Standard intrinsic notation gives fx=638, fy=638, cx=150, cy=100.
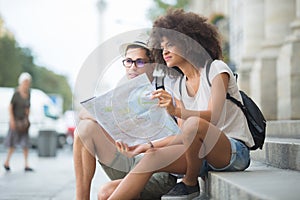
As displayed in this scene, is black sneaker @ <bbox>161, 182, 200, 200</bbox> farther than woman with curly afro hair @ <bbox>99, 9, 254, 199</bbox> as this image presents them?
Yes

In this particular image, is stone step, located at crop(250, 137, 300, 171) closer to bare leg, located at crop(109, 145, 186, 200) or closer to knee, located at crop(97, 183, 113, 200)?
bare leg, located at crop(109, 145, 186, 200)

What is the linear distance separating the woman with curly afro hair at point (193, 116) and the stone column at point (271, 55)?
1020cm

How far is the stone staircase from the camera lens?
3685 millimetres

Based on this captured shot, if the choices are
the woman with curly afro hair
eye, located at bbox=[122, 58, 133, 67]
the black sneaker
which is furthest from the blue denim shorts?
eye, located at bbox=[122, 58, 133, 67]

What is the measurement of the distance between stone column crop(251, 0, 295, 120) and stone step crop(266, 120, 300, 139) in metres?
6.21

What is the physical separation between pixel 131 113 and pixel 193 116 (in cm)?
56

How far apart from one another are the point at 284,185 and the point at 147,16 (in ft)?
137

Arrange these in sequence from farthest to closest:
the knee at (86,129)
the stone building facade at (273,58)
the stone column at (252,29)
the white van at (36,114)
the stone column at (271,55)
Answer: the white van at (36,114)
the stone column at (252,29)
the stone column at (271,55)
the stone building facade at (273,58)
the knee at (86,129)

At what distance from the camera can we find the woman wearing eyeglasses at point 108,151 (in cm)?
521

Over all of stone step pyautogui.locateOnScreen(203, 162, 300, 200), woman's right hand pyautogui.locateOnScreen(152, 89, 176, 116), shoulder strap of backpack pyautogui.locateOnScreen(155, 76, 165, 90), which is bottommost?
stone step pyautogui.locateOnScreen(203, 162, 300, 200)

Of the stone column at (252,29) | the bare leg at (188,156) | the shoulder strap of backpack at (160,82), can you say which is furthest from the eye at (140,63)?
the stone column at (252,29)

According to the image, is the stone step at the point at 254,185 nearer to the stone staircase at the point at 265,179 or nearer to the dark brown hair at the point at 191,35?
the stone staircase at the point at 265,179

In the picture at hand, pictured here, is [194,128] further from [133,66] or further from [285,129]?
[285,129]

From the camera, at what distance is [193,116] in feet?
15.0
